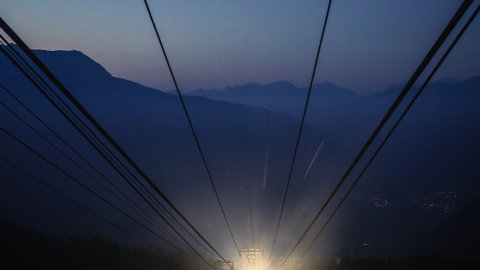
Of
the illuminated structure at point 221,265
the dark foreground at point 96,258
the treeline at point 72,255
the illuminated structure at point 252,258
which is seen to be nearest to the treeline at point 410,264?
the dark foreground at point 96,258

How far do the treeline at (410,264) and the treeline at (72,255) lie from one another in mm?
30197

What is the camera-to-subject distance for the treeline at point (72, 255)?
2660 inches

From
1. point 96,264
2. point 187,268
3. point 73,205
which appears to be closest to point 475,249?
point 187,268

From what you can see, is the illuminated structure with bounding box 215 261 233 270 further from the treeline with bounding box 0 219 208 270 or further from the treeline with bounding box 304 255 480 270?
the treeline with bounding box 304 255 480 270

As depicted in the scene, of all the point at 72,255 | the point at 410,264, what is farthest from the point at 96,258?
the point at 410,264

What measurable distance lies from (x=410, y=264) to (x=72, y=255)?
6674 cm

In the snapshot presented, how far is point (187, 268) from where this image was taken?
82.9m

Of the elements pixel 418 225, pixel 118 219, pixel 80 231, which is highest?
pixel 418 225

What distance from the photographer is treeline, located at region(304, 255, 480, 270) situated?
83.7 meters

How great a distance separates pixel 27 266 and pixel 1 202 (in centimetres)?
13382

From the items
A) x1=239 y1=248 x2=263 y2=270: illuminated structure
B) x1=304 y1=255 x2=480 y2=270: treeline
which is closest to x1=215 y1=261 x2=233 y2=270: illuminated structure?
x1=239 y1=248 x2=263 y2=270: illuminated structure

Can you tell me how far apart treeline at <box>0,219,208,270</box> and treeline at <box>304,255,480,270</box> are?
30.2 m

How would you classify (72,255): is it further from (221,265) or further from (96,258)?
(221,265)

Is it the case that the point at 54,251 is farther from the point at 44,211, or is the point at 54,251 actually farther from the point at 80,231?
the point at 44,211
